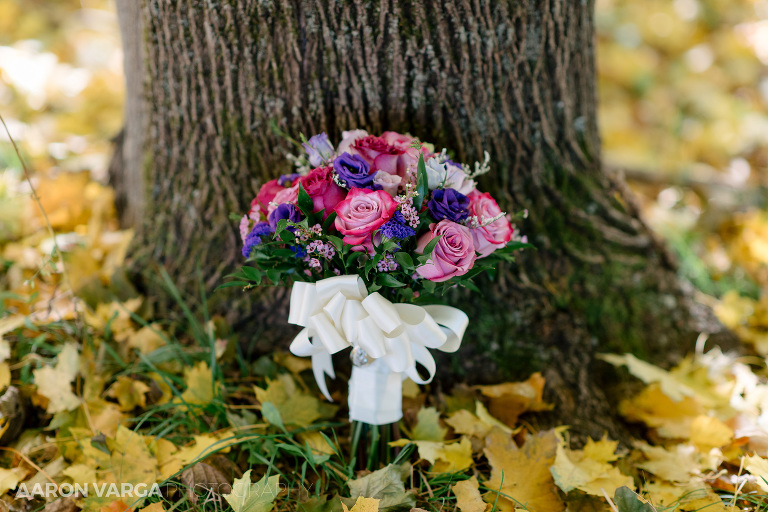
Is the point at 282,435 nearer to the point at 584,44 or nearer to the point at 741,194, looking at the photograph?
the point at 584,44

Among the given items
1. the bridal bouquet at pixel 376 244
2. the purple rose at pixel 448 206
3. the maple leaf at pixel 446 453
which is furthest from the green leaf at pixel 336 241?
the maple leaf at pixel 446 453

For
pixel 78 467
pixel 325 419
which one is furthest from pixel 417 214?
pixel 78 467

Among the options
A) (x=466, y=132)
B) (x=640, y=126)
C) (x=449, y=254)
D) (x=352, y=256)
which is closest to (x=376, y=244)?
(x=352, y=256)

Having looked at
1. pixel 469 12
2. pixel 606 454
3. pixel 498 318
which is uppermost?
pixel 469 12

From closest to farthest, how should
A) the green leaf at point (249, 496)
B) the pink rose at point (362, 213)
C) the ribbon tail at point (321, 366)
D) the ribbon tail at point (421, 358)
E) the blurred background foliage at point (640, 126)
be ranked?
the pink rose at point (362, 213) < the green leaf at point (249, 496) < the ribbon tail at point (421, 358) < the ribbon tail at point (321, 366) < the blurred background foliage at point (640, 126)

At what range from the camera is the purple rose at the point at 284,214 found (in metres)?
1.17

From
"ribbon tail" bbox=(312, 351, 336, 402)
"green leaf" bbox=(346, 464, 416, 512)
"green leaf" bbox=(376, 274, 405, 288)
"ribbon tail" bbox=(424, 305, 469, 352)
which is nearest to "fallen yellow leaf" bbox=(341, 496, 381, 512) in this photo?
"green leaf" bbox=(346, 464, 416, 512)

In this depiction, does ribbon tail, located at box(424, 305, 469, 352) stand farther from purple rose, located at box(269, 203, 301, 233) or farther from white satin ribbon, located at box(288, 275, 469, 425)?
purple rose, located at box(269, 203, 301, 233)

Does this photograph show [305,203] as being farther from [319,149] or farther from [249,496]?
[249,496]

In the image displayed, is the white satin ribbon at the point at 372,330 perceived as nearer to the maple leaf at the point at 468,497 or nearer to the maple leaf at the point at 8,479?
the maple leaf at the point at 468,497

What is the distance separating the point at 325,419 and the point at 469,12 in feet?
4.27

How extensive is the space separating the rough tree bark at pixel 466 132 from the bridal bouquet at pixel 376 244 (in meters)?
0.30

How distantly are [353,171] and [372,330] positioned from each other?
15.0 inches

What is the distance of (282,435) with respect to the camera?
1.38m
